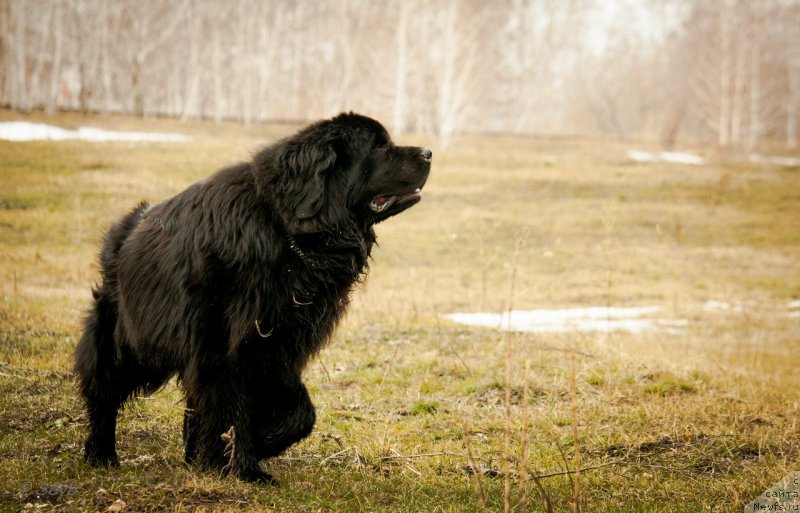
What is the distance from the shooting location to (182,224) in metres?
4.02

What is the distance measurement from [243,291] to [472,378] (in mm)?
3455

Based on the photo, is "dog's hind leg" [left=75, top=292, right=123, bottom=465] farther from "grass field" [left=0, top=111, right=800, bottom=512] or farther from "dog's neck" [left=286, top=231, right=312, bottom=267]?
"dog's neck" [left=286, top=231, right=312, bottom=267]

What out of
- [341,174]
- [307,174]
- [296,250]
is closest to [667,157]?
[341,174]

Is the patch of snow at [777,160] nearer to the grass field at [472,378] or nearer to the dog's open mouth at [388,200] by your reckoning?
the grass field at [472,378]

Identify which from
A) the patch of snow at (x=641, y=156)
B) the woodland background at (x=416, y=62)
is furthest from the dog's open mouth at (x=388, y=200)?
the patch of snow at (x=641, y=156)

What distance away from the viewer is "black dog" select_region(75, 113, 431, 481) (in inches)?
151

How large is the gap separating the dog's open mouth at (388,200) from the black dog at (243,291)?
20 mm

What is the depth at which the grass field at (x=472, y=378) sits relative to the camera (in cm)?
388

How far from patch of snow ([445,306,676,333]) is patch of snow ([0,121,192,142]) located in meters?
18.3

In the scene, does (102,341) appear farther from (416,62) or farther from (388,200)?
(416,62)

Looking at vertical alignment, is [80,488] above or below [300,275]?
below

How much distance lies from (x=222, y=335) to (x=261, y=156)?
109 centimetres

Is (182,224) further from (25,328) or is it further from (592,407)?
(25,328)

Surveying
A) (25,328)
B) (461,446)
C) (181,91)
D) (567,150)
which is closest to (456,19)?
(567,150)
